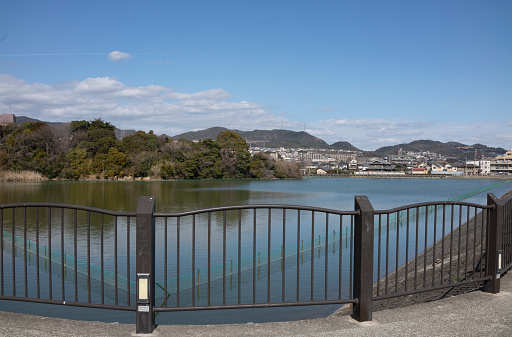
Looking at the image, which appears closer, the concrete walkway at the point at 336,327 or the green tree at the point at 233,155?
the concrete walkway at the point at 336,327

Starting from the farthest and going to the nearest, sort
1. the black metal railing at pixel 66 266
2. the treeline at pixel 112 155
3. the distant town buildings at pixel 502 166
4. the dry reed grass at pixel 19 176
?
the distant town buildings at pixel 502 166
the treeline at pixel 112 155
the dry reed grass at pixel 19 176
the black metal railing at pixel 66 266

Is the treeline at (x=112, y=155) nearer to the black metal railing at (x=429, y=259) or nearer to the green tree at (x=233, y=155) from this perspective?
the green tree at (x=233, y=155)

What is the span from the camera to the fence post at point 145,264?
3342 millimetres

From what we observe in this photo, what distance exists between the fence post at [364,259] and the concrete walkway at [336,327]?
12 cm

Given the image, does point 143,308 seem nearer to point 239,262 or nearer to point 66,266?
point 239,262

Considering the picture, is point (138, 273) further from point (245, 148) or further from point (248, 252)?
point (245, 148)

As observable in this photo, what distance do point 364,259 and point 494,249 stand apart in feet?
5.95

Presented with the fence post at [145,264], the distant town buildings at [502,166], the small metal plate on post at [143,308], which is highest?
the fence post at [145,264]

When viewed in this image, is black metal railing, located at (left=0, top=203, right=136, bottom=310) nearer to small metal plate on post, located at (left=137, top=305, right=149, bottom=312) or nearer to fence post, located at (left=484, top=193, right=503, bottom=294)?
small metal plate on post, located at (left=137, top=305, right=149, bottom=312)

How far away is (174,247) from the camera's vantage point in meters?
14.7

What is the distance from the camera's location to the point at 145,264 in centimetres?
337

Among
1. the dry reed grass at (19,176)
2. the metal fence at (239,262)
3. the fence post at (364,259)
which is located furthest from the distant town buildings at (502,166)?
the fence post at (364,259)

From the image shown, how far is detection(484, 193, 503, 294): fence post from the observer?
181 inches

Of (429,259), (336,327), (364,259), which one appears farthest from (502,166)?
(336,327)
